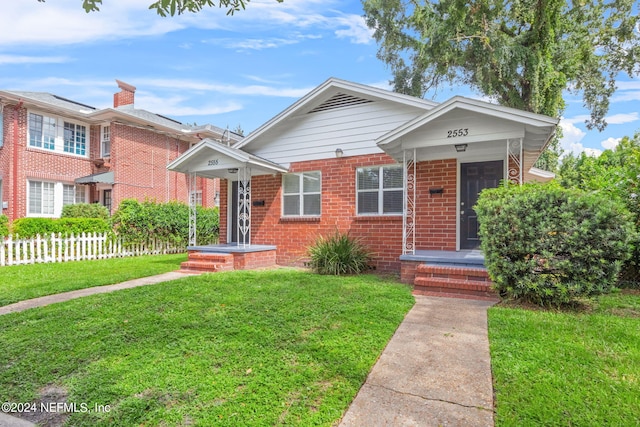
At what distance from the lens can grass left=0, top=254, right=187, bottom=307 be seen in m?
6.29

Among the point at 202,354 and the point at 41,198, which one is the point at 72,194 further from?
the point at 202,354

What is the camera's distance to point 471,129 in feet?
22.7

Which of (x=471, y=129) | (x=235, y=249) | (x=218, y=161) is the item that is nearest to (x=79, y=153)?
(x=218, y=161)

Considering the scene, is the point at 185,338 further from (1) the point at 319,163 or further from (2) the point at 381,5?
(2) the point at 381,5

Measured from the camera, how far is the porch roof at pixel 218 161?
9.24 meters

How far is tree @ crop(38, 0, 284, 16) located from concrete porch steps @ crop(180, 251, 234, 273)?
22.0 ft

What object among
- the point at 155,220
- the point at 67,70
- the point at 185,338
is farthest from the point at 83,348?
the point at 67,70

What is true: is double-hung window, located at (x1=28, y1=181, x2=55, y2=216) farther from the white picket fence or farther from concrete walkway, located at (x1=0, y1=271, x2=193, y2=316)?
concrete walkway, located at (x1=0, y1=271, x2=193, y2=316)

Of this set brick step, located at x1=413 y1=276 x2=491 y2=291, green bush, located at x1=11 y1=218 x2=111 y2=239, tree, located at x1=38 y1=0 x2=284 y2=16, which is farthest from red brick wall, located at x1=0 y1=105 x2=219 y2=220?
tree, located at x1=38 y1=0 x2=284 y2=16

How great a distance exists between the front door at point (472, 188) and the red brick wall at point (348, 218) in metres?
0.33

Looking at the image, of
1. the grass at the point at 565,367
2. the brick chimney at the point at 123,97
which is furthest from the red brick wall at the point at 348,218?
the brick chimney at the point at 123,97

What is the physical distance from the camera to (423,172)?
8422 millimetres

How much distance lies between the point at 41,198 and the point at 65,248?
A: 7.56 metres

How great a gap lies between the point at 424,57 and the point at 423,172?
876cm
